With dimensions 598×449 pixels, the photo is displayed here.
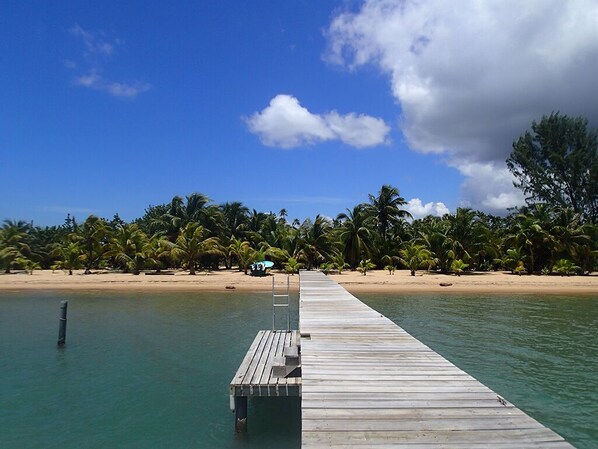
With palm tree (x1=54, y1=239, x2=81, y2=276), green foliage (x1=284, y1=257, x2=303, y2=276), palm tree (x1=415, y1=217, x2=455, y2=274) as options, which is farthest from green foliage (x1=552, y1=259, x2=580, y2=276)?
palm tree (x1=54, y1=239, x2=81, y2=276)

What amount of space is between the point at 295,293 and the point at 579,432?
22.4 m

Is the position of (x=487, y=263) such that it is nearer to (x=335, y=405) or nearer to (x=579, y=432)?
(x=579, y=432)

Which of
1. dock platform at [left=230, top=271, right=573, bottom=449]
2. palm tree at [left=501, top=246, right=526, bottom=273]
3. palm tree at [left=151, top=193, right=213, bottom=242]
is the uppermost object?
palm tree at [left=151, top=193, right=213, bottom=242]

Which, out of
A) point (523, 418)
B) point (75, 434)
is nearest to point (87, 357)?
point (75, 434)

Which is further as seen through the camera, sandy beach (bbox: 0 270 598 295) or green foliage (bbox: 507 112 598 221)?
green foliage (bbox: 507 112 598 221)

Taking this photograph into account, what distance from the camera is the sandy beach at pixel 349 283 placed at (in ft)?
100

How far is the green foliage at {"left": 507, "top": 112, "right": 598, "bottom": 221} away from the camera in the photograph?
48.4 meters

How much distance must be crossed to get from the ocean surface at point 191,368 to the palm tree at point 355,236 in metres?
17.1

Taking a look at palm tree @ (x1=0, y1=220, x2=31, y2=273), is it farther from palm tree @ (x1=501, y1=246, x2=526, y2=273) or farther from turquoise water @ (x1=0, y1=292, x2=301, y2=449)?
palm tree @ (x1=501, y1=246, x2=526, y2=273)

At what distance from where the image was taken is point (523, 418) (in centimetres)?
418

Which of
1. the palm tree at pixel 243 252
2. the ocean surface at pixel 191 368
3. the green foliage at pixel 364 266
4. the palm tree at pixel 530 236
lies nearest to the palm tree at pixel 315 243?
the green foliage at pixel 364 266

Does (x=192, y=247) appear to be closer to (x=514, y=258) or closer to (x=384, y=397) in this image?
(x=514, y=258)

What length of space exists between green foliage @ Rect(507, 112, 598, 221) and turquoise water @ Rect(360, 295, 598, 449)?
2864cm

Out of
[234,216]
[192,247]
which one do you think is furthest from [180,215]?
[192,247]
